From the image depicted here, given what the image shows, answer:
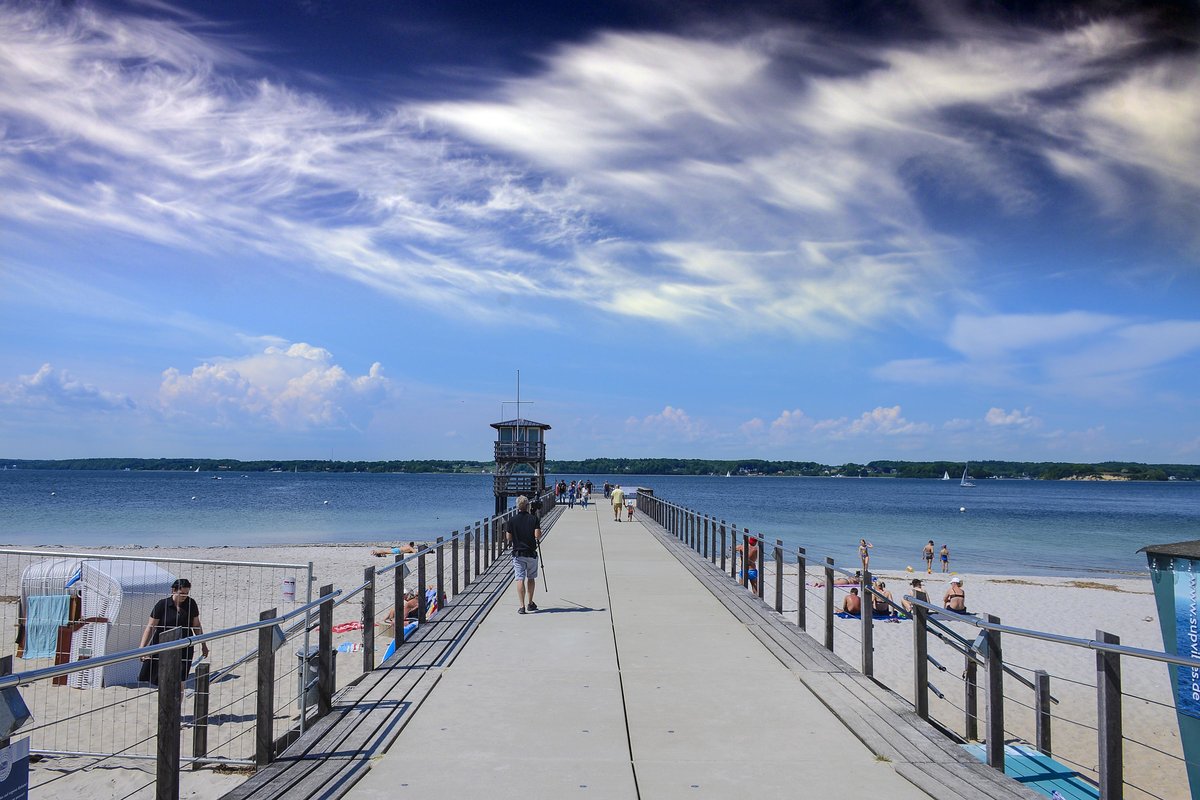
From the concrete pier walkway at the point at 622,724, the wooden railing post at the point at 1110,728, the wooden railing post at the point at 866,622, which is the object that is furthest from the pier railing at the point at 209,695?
the wooden railing post at the point at 1110,728

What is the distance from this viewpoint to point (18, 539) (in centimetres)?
4866

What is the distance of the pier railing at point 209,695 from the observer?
4.55m

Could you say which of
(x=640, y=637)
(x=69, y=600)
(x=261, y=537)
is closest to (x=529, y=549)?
(x=640, y=637)

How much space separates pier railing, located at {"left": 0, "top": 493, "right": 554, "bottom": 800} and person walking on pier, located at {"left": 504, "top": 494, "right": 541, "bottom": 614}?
115 cm

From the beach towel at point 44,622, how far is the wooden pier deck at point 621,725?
5825mm

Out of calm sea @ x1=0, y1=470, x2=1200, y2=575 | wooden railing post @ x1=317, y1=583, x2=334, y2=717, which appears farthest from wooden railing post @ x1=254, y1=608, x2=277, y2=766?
calm sea @ x1=0, y1=470, x2=1200, y2=575

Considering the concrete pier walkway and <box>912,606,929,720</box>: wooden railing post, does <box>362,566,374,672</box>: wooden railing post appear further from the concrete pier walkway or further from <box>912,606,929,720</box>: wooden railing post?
<box>912,606,929,720</box>: wooden railing post

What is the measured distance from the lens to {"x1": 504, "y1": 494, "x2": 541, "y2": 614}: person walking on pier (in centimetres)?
1126

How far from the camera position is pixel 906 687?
1417 cm

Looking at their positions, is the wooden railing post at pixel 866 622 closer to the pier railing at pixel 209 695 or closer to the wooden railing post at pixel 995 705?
the wooden railing post at pixel 995 705

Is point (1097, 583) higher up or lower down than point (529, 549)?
lower down

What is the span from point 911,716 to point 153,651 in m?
5.20

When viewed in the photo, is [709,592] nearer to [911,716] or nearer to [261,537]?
[911,716]

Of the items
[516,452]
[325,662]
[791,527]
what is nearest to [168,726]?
[325,662]
